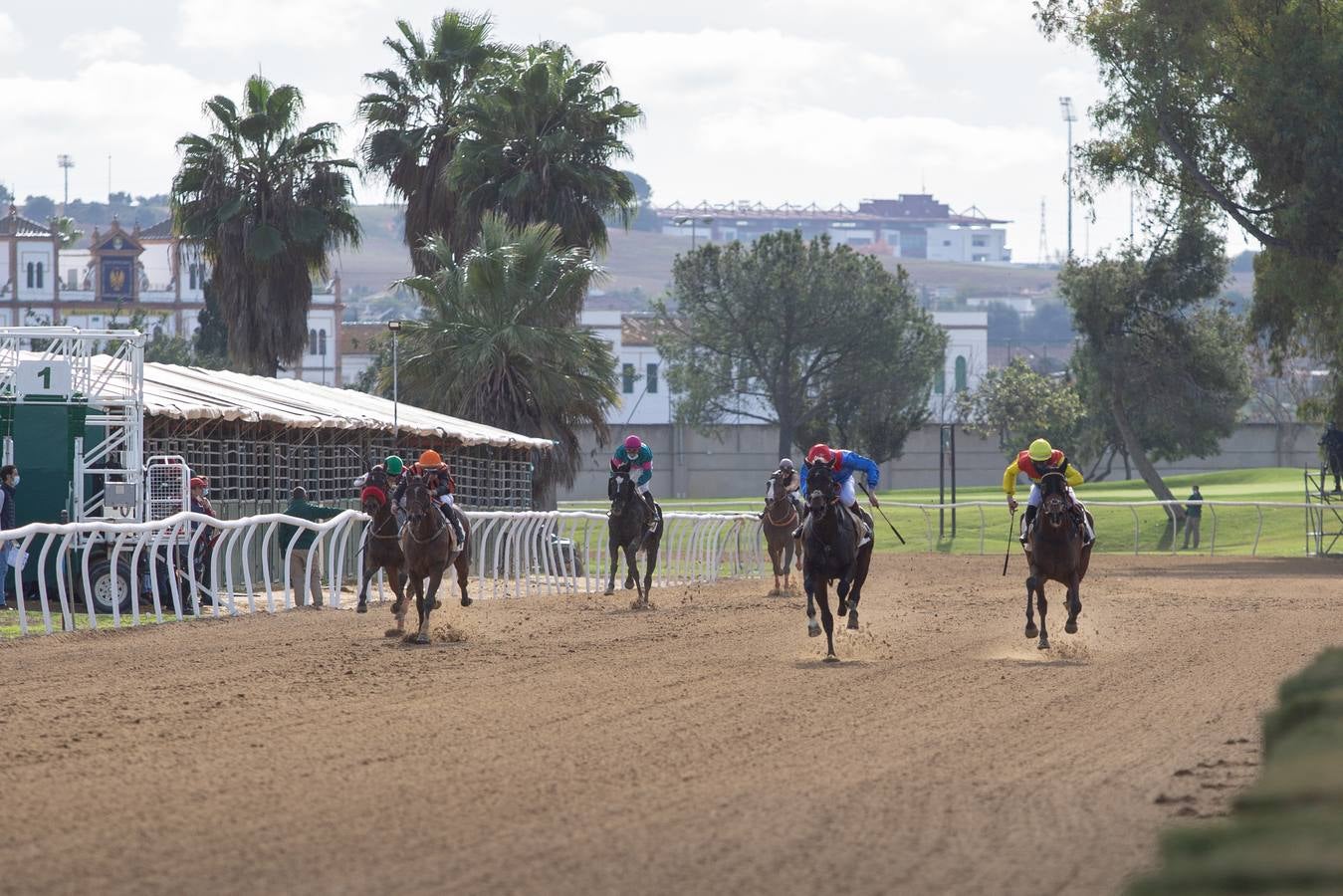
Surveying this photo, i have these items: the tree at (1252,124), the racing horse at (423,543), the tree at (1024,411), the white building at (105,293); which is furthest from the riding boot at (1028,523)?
the white building at (105,293)

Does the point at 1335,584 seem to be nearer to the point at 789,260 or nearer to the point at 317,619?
the point at 317,619

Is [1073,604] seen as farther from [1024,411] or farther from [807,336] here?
[1024,411]

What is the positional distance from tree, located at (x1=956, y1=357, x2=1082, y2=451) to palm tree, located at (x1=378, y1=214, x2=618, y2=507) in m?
39.9

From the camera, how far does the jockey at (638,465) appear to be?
21312 millimetres

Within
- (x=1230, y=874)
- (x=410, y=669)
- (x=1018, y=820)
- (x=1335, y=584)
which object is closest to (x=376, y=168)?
(x=1335, y=584)

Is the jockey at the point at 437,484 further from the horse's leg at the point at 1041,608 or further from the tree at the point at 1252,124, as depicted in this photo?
the tree at the point at 1252,124

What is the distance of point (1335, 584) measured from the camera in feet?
96.0

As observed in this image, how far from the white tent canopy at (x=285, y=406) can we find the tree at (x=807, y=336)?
35543 mm

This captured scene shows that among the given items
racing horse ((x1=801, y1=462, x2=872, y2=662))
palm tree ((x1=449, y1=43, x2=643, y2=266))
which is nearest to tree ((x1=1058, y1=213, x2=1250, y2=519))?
palm tree ((x1=449, y1=43, x2=643, y2=266))

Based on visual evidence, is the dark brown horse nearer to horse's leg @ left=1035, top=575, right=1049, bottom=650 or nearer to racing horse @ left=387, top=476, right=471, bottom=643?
racing horse @ left=387, top=476, right=471, bottom=643

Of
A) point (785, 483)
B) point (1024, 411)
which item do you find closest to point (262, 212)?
point (785, 483)

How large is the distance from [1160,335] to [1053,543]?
4162cm

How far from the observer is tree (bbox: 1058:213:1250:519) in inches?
2125

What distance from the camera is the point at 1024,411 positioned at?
263 feet
